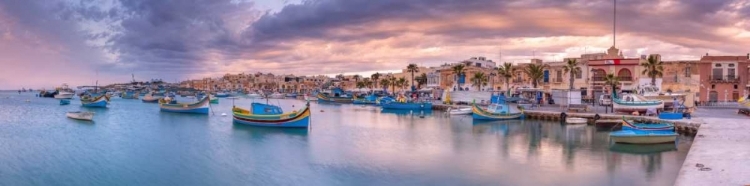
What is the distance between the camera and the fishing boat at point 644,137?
2331 centimetres

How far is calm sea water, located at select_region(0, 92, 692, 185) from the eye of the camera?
16.7 metres

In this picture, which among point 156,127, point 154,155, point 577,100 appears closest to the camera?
point 154,155

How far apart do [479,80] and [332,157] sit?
48924 mm

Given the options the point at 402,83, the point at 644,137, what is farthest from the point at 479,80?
the point at 644,137

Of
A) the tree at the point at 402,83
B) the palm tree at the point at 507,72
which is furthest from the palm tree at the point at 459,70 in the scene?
the tree at the point at 402,83

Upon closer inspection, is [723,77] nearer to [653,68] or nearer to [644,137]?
[653,68]

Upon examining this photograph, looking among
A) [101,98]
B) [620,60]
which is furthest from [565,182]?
[101,98]

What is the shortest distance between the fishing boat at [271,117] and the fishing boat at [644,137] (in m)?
17.2

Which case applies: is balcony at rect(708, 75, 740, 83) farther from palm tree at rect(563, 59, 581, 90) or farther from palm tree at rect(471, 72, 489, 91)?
palm tree at rect(471, 72, 489, 91)

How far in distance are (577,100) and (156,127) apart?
33.4m

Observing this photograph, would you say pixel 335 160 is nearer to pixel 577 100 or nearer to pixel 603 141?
pixel 603 141

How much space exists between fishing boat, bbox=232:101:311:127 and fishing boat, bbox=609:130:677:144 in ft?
56.4

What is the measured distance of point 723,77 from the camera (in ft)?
158

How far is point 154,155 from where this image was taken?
2231 cm
